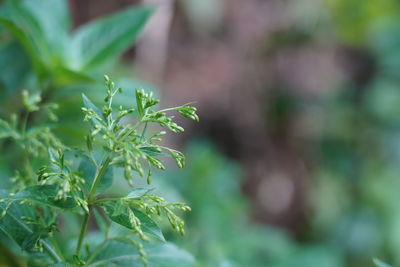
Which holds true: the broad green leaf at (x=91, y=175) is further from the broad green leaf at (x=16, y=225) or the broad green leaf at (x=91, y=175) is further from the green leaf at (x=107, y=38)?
the green leaf at (x=107, y=38)

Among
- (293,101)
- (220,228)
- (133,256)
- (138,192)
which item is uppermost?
(138,192)

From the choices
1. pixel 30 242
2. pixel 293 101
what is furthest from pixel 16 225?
pixel 293 101

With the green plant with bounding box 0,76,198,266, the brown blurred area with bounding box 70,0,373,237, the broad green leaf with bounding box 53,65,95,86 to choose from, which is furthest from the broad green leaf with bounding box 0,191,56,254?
the brown blurred area with bounding box 70,0,373,237

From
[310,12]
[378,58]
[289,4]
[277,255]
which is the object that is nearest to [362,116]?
[378,58]

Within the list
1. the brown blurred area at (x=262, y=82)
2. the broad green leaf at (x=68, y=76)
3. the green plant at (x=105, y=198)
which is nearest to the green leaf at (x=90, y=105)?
the green plant at (x=105, y=198)

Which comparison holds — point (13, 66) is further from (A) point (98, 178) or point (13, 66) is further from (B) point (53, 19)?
(A) point (98, 178)
